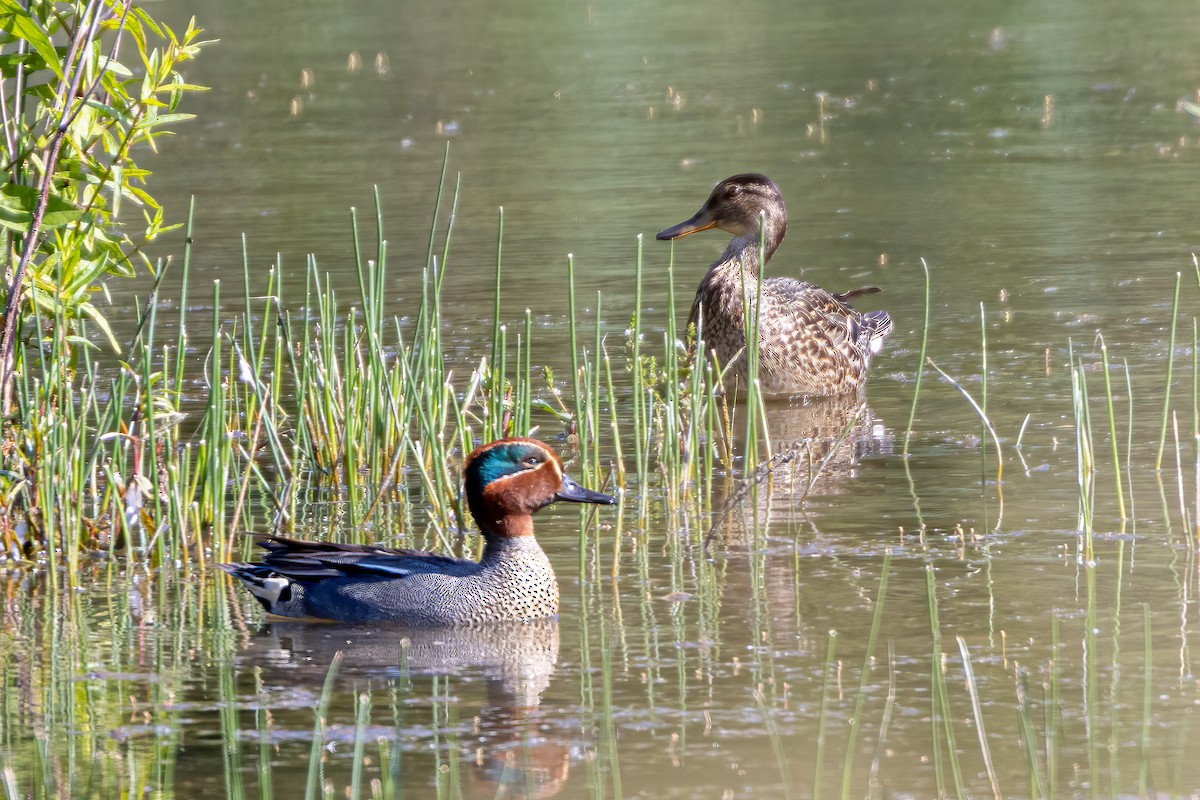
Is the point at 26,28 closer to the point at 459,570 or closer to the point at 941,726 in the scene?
the point at 459,570

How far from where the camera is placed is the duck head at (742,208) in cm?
1061

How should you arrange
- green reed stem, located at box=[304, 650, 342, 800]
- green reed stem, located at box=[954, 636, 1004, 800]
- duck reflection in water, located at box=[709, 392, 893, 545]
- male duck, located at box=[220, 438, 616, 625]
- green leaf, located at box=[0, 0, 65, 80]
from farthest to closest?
1. duck reflection in water, located at box=[709, 392, 893, 545]
2. male duck, located at box=[220, 438, 616, 625]
3. green leaf, located at box=[0, 0, 65, 80]
4. green reed stem, located at box=[954, 636, 1004, 800]
5. green reed stem, located at box=[304, 650, 342, 800]

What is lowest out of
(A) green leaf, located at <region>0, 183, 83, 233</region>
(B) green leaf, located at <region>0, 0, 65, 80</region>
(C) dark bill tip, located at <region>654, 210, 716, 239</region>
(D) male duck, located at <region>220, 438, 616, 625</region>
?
(D) male duck, located at <region>220, 438, 616, 625</region>

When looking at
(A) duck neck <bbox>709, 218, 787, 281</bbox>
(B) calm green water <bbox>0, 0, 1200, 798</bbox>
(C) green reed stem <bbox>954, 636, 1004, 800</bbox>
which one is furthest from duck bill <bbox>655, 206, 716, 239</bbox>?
(C) green reed stem <bbox>954, 636, 1004, 800</bbox>

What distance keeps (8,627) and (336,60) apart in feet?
64.3

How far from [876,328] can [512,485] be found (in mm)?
4458

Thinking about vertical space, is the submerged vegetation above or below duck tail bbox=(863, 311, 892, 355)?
below

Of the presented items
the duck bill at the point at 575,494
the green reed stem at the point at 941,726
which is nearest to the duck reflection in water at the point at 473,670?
the duck bill at the point at 575,494

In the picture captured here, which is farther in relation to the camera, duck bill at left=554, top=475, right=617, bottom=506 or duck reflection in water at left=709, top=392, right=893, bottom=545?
duck reflection in water at left=709, top=392, right=893, bottom=545

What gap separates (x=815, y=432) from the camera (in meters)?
9.02

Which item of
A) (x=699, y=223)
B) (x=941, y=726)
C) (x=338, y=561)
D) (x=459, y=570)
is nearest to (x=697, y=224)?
(x=699, y=223)

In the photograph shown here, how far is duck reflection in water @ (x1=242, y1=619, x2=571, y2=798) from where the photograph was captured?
16.2 ft

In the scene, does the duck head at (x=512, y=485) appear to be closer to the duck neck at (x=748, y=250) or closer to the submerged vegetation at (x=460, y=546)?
the submerged vegetation at (x=460, y=546)

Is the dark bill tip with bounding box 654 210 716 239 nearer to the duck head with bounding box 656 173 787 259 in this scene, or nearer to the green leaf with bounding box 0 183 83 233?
the duck head with bounding box 656 173 787 259
